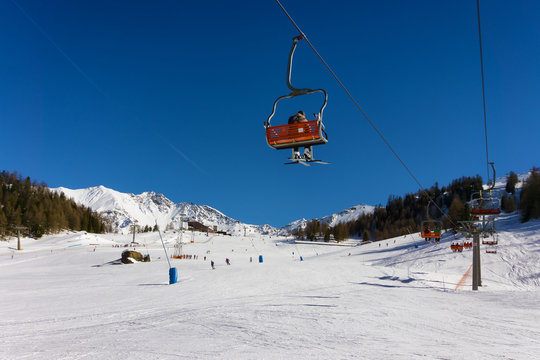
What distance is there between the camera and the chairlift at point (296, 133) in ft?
24.2

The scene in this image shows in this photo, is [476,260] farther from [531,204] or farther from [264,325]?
[531,204]

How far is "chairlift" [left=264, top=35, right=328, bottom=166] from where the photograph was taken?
290 inches

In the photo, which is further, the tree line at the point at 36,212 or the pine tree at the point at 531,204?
the tree line at the point at 36,212

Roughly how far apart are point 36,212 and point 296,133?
12705 cm

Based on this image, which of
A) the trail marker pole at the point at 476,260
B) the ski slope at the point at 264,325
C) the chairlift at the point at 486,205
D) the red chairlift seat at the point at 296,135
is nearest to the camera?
the ski slope at the point at 264,325

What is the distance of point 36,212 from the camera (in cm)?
10888

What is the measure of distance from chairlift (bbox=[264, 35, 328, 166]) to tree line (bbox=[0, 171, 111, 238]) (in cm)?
11589

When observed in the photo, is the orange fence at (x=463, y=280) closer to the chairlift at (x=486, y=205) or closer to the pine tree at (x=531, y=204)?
the chairlift at (x=486, y=205)

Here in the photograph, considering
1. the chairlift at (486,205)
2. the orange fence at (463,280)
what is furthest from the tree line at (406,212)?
the chairlift at (486,205)

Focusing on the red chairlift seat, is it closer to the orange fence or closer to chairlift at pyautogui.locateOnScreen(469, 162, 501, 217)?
chairlift at pyautogui.locateOnScreen(469, 162, 501, 217)

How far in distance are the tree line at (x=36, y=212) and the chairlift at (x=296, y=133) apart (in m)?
116

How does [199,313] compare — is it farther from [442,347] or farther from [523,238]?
[523,238]

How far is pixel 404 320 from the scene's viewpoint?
10789 mm

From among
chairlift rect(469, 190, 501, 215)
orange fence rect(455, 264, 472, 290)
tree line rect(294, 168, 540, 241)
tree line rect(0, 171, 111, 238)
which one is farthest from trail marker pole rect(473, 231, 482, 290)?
tree line rect(294, 168, 540, 241)
